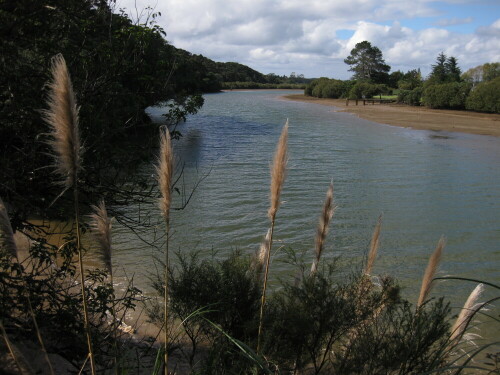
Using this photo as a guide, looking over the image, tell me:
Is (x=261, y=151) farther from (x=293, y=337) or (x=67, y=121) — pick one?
(x=67, y=121)

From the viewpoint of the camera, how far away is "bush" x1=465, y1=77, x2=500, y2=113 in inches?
1555

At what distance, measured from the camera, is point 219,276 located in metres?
4.63

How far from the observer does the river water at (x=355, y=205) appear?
29.9ft

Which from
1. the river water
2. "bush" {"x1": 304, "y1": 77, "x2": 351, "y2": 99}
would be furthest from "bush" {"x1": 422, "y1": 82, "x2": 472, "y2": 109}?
"bush" {"x1": 304, "y1": 77, "x2": 351, "y2": 99}

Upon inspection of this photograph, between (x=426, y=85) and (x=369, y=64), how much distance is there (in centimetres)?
3806

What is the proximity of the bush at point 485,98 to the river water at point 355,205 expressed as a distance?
15.1 metres

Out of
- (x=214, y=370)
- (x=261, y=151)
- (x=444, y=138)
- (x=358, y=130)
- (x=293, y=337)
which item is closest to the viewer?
(x=214, y=370)

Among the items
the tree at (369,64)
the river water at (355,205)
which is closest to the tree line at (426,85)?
the tree at (369,64)

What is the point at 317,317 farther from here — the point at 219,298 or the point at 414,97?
the point at 414,97

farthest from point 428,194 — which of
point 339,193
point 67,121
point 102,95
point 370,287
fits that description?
point 67,121

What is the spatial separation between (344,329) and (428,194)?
40.5ft

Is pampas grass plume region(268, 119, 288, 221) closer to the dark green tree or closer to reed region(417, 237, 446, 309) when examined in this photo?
reed region(417, 237, 446, 309)

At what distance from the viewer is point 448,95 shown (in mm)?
45844

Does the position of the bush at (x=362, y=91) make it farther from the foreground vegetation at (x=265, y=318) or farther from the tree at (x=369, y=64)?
the foreground vegetation at (x=265, y=318)
